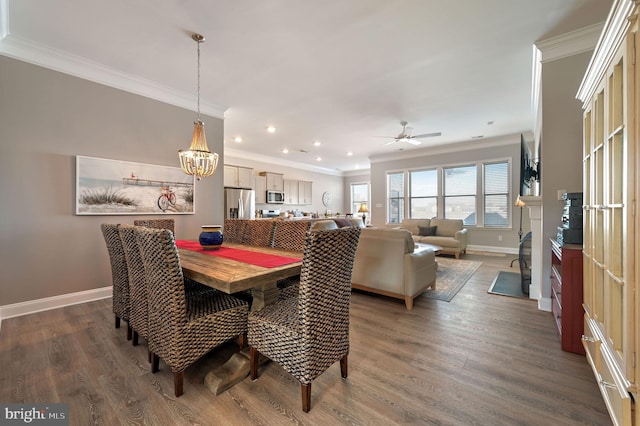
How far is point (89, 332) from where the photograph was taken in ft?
7.55

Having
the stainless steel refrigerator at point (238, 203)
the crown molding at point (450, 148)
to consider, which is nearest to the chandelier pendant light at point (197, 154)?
the stainless steel refrigerator at point (238, 203)

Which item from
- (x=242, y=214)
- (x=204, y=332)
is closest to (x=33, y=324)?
(x=204, y=332)

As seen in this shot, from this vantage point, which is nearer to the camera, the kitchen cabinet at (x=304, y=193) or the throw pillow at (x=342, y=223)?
the throw pillow at (x=342, y=223)

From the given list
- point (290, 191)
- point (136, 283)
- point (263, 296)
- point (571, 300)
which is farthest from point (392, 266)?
point (290, 191)

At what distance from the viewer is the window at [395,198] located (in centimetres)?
794

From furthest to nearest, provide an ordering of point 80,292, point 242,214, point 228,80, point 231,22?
1. point 242,214
2. point 228,80
3. point 80,292
4. point 231,22

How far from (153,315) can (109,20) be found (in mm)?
2620

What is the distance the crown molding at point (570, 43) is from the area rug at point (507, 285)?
2.72 m

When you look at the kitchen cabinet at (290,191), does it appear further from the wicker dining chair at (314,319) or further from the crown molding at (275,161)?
the wicker dining chair at (314,319)

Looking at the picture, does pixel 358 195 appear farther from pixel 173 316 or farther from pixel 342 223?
pixel 173 316

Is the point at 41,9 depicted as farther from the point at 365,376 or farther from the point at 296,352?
the point at 365,376

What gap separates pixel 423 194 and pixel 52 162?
7663 mm

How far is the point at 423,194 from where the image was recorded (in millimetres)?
7547

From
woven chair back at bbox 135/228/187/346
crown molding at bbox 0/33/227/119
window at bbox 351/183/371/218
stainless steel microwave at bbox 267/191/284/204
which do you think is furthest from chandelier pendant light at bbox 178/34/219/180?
window at bbox 351/183/371/218
